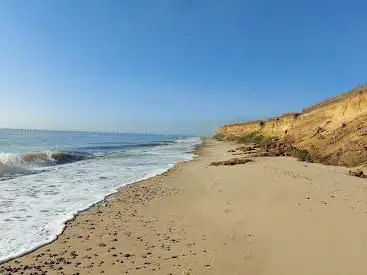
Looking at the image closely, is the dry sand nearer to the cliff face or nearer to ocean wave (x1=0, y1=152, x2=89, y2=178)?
the cliff face

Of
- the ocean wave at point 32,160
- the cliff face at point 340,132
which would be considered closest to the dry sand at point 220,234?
the cliff face at point 340,132

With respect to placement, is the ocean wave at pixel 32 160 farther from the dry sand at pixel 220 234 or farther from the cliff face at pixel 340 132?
the cliff face at pixel 340 132

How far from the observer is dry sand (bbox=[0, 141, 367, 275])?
6211 millimetres

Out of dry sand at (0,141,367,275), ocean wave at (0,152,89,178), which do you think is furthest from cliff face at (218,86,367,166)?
ocean wave at (0,152,89,178)

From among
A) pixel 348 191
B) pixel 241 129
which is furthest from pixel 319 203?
pixel 241 129

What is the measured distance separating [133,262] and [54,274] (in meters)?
1.24

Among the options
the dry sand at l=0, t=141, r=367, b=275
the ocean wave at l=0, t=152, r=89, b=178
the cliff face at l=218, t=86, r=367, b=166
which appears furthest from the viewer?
the ocean wave at l=0, t=152, r=89, b=178

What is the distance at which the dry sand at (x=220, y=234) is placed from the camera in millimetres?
6211

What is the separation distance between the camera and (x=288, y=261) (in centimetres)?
632

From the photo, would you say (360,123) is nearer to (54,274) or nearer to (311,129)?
(311,129)

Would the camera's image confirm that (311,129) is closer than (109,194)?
No

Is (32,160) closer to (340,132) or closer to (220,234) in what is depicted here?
(340,132)

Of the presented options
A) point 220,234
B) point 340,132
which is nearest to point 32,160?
point 340,132

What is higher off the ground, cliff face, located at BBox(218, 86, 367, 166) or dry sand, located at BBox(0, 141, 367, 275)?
cliff face, located at BBox(218, 86, 367, 166)
